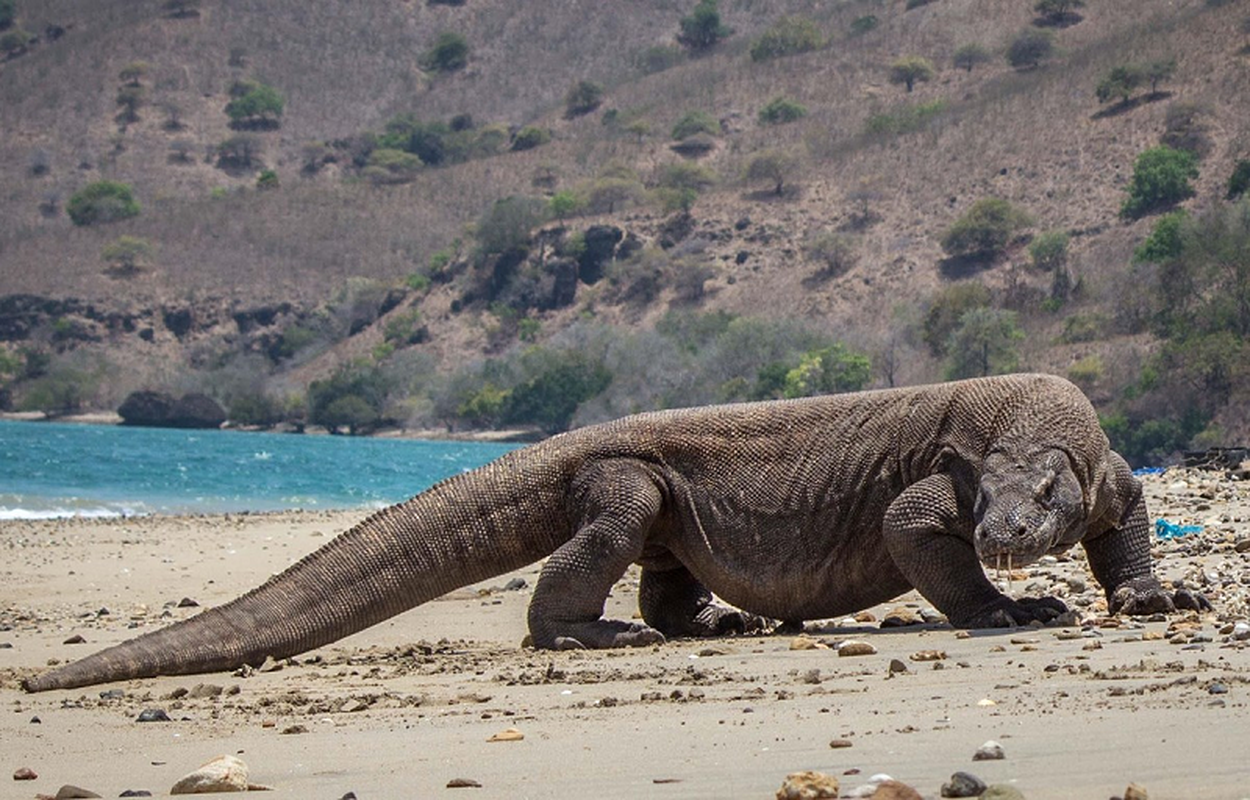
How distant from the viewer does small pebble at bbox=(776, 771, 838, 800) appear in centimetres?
455

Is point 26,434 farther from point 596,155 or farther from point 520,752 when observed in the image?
point 520,752

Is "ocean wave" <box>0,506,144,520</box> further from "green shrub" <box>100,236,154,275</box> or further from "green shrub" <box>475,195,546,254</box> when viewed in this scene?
"green shrub" <box>100,236,154,275</box>

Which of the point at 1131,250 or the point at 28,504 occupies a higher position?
the point at 1131,250

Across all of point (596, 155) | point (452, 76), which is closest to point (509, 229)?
point (596, 155)

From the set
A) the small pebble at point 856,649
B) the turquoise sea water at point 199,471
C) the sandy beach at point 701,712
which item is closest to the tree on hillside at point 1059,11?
the turquoise sea water at point 199,471

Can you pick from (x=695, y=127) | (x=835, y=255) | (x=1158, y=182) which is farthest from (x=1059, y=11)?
(x=1158, y=182)

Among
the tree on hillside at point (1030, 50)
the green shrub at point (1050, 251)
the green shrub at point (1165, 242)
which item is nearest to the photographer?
the green shrub at point (1165, 242)

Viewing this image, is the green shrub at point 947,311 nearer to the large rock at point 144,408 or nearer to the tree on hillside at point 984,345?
the tree on hillside at point 984,345

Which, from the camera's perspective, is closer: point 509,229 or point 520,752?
point 520,752

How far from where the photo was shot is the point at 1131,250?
250ft

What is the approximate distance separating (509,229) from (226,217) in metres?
21.1

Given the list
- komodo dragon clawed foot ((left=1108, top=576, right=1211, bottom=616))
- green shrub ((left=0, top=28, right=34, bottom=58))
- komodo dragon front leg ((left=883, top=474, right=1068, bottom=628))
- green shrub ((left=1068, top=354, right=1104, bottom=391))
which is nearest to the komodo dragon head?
komodo dragon front leg ((left=883, top=474, right=1068, bottom=628))

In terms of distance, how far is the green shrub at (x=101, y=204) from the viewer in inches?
4697

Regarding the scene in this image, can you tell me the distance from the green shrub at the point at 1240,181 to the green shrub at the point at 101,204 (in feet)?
225
